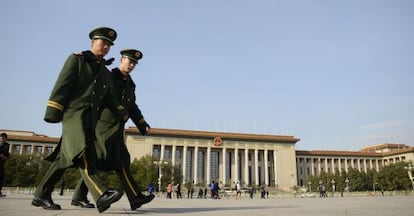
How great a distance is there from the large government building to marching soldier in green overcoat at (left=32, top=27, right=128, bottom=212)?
203 ft

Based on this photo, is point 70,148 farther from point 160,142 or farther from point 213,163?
point 213,163

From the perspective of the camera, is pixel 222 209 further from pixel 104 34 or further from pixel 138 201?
pixel 104 34

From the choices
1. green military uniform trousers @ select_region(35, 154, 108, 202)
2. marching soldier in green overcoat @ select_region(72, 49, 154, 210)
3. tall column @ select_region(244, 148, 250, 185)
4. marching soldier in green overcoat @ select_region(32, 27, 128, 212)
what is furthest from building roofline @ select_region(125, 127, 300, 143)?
marching soldier in green overcoat @ select_region(32, 27, 128, 212)

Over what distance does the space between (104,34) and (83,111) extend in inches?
43.2

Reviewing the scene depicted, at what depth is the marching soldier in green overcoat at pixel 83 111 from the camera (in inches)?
141

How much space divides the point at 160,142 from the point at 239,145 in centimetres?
1797

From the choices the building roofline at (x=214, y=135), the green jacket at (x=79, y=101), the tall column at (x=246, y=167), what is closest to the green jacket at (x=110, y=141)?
the green jacket at (x=79, y=101)

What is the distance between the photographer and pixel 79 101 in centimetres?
389

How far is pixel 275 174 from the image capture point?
70.4 meters

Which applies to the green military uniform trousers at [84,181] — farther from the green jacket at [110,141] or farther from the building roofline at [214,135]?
the building roofline at [214,135]

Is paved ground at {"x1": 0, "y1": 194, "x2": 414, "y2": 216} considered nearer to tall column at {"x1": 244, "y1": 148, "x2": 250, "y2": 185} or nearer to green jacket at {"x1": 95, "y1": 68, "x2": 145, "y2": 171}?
green jacket at {"x1": 95, "y1": 68, "x2": 145, "y2": 171}

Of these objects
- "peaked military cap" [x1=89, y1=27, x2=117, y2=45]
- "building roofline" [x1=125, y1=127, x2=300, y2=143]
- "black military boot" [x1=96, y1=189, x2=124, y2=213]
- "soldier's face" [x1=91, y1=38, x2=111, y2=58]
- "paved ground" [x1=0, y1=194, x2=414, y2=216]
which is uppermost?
"building roofline" [x1=125, y1=127, x2=300, y2=143]

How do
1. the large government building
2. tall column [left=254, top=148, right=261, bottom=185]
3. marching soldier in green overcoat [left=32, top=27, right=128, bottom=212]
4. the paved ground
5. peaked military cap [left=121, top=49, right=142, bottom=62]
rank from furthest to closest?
tall column [left=254, top=148, right=261, bottom=185] → the large government building → peaked military cap [left=121, top=49, right=142, bottom=62] → the paved ground → marching soldier in green overcoat [left=32, top=27, right=128, bottom=212]

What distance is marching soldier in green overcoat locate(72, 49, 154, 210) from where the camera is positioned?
4137 mm
